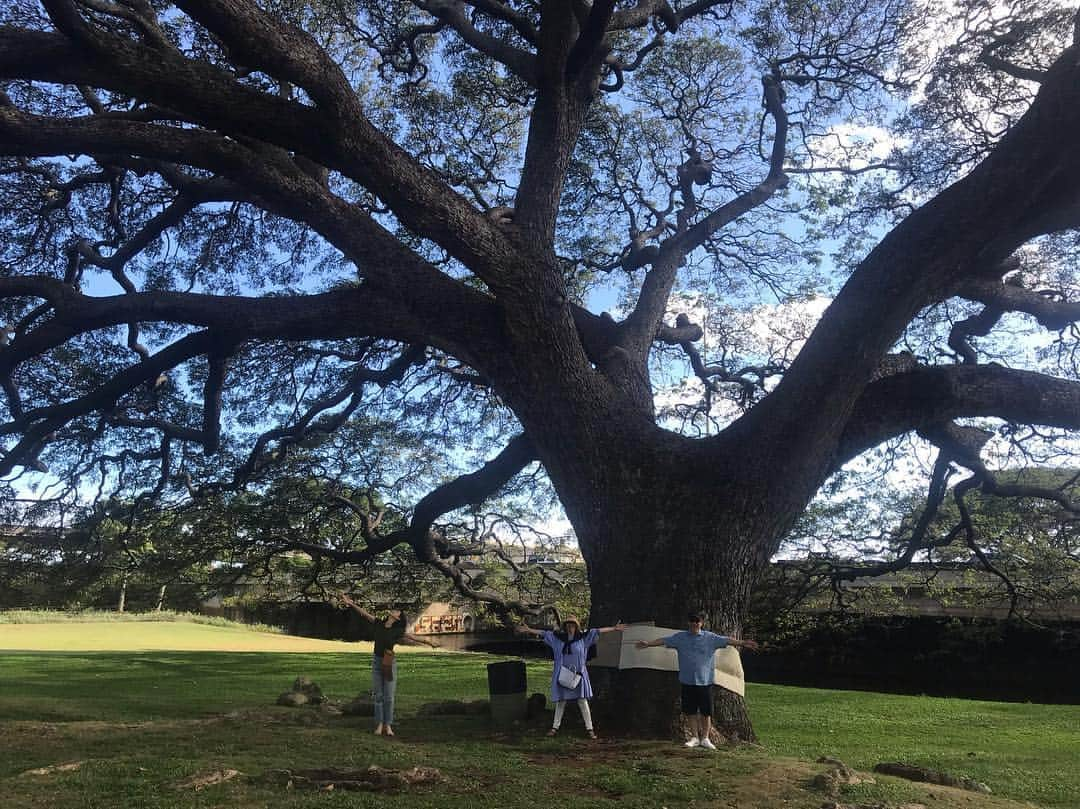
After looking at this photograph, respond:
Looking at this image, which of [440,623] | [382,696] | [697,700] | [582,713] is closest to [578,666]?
[582,713]

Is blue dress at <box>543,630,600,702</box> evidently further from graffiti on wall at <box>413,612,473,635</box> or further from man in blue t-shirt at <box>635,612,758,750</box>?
graffiti on wall at <box>413,612,473,635</box>

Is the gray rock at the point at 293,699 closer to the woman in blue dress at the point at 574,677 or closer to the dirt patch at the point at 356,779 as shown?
the woman in blue dress at the point at 574,677

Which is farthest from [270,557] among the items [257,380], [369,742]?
[369,742]

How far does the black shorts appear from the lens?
586 centimetres

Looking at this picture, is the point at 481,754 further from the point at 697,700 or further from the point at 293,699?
the point at 293,699

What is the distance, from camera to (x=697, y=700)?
232 inches

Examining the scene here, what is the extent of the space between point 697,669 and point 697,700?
0.29 m

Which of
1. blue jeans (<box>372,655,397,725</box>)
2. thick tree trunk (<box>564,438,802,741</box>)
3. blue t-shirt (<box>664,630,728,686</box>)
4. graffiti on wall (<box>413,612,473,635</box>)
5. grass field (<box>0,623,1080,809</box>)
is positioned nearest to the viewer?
grass field (<box>0,623,1080,809</box>)

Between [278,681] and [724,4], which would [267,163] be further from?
[278,681]

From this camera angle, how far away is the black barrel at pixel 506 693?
7.14 metres

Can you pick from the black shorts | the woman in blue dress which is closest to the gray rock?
the woman in blue dress

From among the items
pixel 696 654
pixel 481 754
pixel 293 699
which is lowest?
pixel 293 699

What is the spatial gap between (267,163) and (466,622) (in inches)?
1157

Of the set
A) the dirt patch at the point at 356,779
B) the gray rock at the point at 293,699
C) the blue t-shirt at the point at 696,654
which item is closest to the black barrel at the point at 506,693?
the blue t-shirt at the point at 696,654
